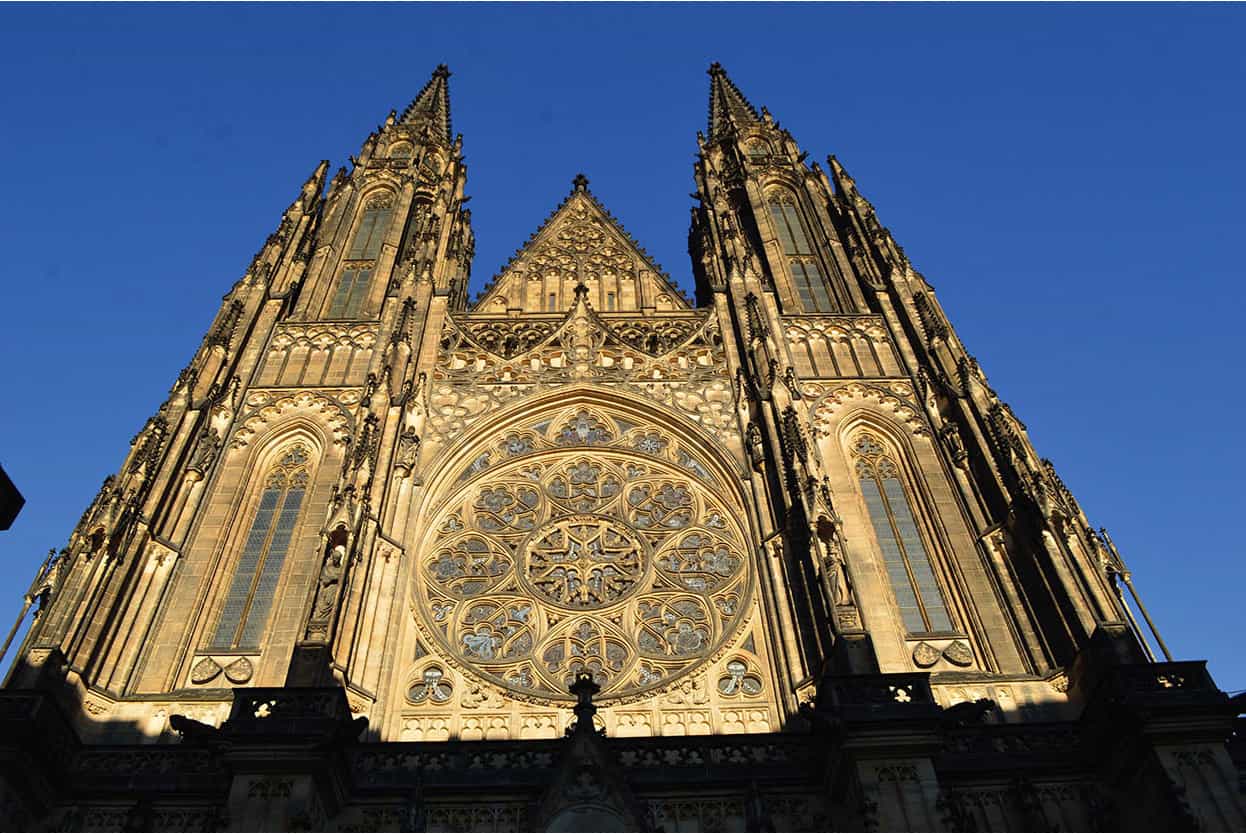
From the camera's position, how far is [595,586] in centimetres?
1766

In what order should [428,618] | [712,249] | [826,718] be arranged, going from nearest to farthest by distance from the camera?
[826,718], [428,618], [712,249]

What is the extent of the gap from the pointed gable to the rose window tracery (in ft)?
16.4

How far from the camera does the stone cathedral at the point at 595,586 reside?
13.4 meters

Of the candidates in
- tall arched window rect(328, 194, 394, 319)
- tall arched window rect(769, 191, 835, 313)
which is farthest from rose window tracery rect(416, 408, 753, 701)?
tall arched window rect(328, 194, 394, 319)

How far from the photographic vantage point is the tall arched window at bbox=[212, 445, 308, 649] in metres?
17.1

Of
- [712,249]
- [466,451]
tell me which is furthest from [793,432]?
[712,249]

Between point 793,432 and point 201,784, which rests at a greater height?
point 793,432

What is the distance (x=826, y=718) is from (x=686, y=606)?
4237mm

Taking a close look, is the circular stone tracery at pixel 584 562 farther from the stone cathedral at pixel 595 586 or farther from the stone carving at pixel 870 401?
the stone carving at pixel 870 401

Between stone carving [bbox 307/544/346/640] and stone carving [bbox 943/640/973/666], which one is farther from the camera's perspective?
stone carving [bbox 943/640/973/666]

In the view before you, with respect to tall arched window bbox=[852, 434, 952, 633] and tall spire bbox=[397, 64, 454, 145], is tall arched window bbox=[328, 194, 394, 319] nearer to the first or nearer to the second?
tall spire bbox=[397, 64, 454, 145]

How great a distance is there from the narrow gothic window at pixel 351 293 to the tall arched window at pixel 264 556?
4962mm

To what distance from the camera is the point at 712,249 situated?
25797 mm

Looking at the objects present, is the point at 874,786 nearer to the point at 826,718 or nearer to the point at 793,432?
the point at 826,718
